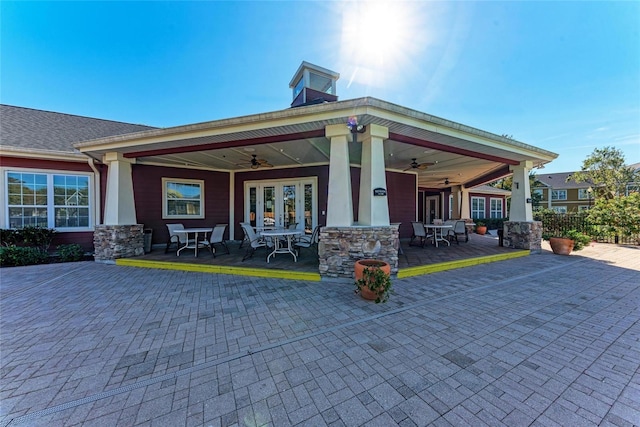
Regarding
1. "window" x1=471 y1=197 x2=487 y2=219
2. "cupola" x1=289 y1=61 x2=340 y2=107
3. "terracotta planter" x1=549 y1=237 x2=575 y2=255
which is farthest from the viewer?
"window" x1=471 y1=197 x2=487 y2=219

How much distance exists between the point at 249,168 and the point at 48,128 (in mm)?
6503

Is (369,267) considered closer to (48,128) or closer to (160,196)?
(160,196)

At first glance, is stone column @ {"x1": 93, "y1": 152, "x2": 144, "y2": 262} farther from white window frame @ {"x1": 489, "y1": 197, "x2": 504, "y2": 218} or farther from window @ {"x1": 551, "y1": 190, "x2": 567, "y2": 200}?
window @ {"x1": 551, "y1": 190, "x2": 567, "y2": 200}

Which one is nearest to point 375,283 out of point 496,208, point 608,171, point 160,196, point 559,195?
point 160,196

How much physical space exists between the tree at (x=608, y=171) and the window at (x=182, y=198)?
25.6m

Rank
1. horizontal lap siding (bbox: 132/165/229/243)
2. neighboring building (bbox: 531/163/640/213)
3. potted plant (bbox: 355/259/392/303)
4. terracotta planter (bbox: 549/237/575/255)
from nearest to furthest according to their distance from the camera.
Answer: potted plant (bbox: 355/259/392/303) → terracotta planter (bbox: 549/237/575/255) → horizontal lap siding (bbox: 132/165/229/243) → neighboring building (bbox: 531/163/640/213)

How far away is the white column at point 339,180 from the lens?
4.29 meters

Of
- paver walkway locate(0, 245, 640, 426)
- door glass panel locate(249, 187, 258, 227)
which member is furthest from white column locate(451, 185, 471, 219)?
door glass panel locate(249, 187, 258, 227)

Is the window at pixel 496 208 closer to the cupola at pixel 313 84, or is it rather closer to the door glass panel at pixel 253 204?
the cupola at pixel 313 84

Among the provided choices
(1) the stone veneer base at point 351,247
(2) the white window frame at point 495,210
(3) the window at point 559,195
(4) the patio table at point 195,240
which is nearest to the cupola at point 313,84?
(4) the patio table at point 195,240

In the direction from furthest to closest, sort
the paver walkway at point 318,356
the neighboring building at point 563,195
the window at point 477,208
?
the neighboring building at point 563,195 → the window at point 477,208 → the paver walkway at point 318,356

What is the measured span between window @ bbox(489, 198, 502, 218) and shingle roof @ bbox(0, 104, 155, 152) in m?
20.5

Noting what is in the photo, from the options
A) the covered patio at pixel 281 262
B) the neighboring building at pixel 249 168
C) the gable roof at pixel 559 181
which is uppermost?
the gable roof at pixel 559 181

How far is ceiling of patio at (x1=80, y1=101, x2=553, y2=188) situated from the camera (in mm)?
4363
